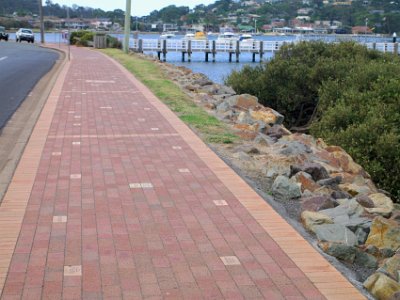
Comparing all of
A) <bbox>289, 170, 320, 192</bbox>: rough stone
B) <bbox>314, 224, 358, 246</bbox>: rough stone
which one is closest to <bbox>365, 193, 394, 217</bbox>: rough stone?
<bbox>289, 170, 320, 192</bbox>: rough stone

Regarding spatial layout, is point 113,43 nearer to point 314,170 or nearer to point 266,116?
point 266,116

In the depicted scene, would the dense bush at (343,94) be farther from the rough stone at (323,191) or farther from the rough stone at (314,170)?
the rough stone at (323,191)

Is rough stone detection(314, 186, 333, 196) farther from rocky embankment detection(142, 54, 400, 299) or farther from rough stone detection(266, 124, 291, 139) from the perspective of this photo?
rough stone detection(266, 124, 291, 139)

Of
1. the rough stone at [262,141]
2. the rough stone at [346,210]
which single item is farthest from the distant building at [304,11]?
the rough stone at [346,210]

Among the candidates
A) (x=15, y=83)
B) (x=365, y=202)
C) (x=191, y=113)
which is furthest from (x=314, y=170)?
(x=15, y=83)

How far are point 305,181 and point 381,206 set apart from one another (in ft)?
3.39

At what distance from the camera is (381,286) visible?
16.3 feet

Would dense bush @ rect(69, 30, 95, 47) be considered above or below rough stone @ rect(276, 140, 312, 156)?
above

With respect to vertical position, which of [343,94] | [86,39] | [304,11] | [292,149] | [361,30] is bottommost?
[292,149]

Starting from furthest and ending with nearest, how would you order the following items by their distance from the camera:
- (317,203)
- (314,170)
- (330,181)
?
(314,170) < (330,181) < (317,203)

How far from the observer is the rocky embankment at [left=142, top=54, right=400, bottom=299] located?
5.78 m

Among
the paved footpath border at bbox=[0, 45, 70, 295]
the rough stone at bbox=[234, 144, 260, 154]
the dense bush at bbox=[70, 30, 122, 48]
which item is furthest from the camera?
the dense bush at bbox=[70, 30, 122, 48]

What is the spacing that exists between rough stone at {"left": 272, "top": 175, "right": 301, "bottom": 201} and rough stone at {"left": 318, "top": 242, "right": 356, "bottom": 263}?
1782 mm

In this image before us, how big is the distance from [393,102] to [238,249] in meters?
10.4
